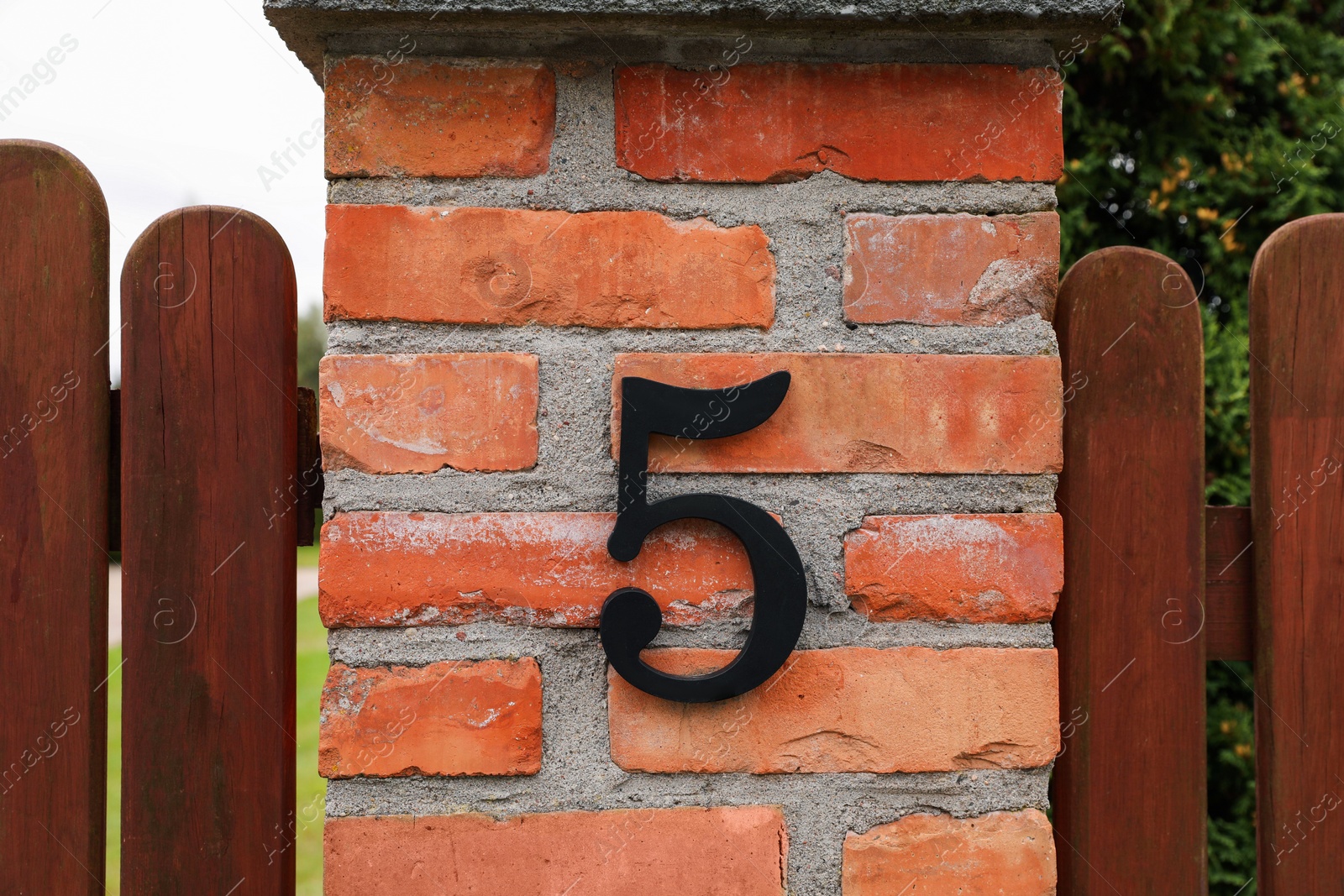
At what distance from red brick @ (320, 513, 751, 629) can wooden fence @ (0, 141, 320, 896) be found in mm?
135

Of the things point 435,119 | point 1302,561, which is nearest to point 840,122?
point 435,119

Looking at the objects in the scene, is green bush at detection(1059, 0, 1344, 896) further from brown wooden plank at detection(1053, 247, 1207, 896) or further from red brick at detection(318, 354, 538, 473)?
red brick at detection(318, 354, 538, 473)

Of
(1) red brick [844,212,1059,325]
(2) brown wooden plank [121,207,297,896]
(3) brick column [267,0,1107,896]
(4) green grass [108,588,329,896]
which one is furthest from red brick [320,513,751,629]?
(4) green grass [108,588,329,896]

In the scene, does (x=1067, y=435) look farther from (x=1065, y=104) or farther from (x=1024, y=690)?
(x=1065, y=104)

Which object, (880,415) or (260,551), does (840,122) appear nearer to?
(880,415)

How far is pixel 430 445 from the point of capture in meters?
0.90

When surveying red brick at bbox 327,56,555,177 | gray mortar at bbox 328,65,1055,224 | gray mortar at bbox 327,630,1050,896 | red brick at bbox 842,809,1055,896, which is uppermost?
red brick at bbox 327,56,555,177

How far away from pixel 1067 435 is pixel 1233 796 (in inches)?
77.9

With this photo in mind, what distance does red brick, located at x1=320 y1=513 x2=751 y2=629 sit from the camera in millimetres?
893

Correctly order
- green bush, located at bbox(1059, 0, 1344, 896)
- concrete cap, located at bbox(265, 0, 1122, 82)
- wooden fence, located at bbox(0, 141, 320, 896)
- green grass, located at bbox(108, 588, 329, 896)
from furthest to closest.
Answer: green grass, located at bbox(108, 588, 329, 896) → green bush, located at bbox(1059, 0, 1344, 896) → wooden fence, located at bbox(0, 141, 320, 896) → concrete cap, located at bbox(265, 0, 1122, 82)

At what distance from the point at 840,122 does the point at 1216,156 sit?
7.22ft

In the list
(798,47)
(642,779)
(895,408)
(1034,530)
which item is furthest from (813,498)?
(798,47)

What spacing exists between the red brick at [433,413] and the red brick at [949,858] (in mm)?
566

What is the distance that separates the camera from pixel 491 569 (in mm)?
896
